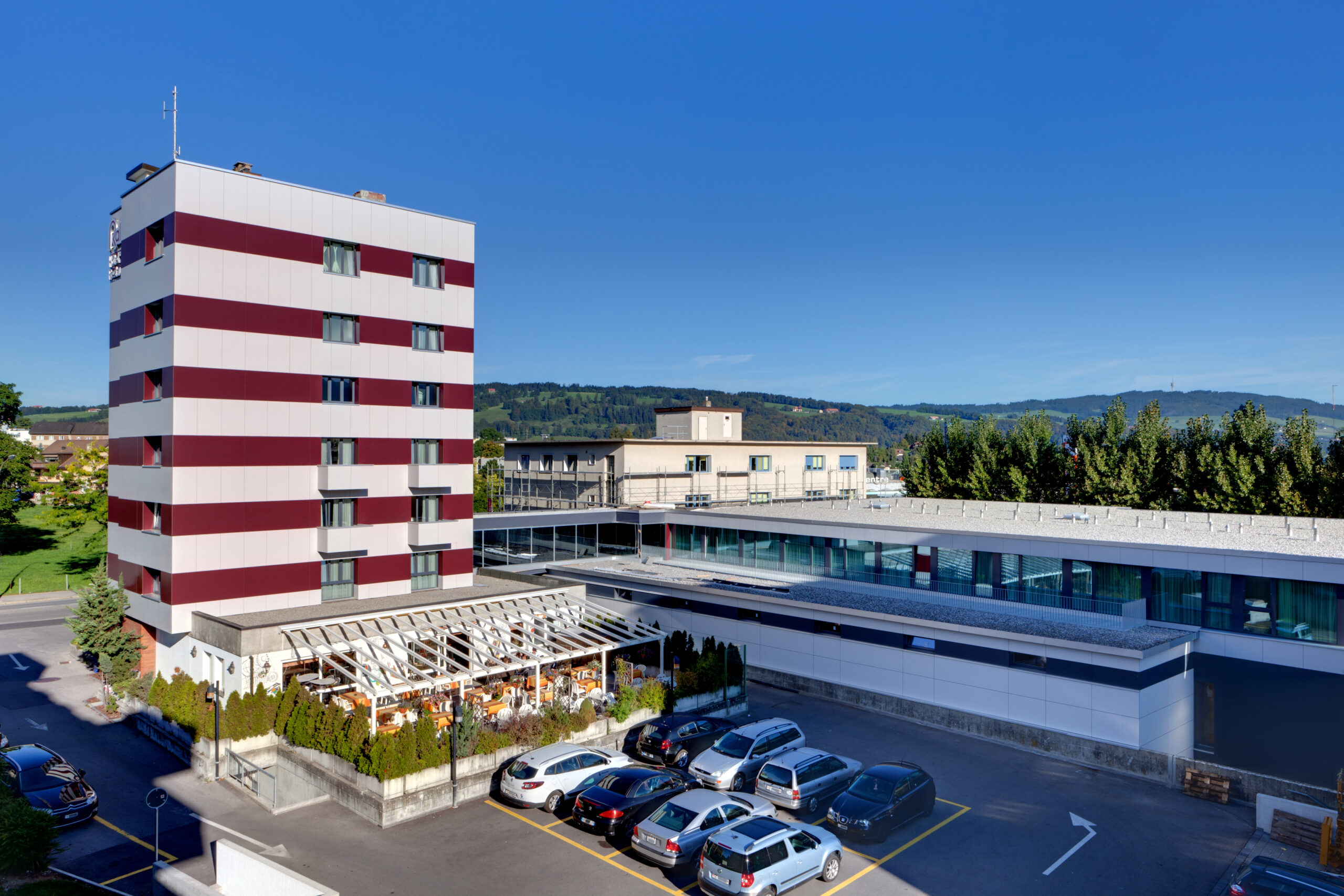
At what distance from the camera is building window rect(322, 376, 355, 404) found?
1183 inches

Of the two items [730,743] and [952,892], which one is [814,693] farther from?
[952,892]

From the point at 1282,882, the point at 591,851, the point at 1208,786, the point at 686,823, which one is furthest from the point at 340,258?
the point at 1208,786

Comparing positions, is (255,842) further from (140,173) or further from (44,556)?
(44,556)

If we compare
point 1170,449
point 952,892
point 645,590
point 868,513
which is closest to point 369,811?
point 952,892

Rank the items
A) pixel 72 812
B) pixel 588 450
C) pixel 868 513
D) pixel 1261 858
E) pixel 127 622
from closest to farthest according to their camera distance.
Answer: pixel 1261 858 → pixel 72 812 → pixel 127 622 → pixel 868 513 → pixel 588 450

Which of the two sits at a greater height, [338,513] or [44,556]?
[338,513]

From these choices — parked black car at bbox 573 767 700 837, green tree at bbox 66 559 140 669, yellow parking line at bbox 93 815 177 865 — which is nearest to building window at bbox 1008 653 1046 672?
parked black car at bbox 573 767 700 837

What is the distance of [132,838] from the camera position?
19594mm

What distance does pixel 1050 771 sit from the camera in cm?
2373

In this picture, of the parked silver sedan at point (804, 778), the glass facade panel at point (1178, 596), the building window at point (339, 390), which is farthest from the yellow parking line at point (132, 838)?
the glass facade panel at point (1178, 596)

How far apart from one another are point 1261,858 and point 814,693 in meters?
16.1

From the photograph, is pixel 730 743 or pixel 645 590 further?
pixel 645 590

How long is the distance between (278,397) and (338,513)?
485 centimetres

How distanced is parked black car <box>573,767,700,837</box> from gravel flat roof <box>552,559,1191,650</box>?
12072mm
